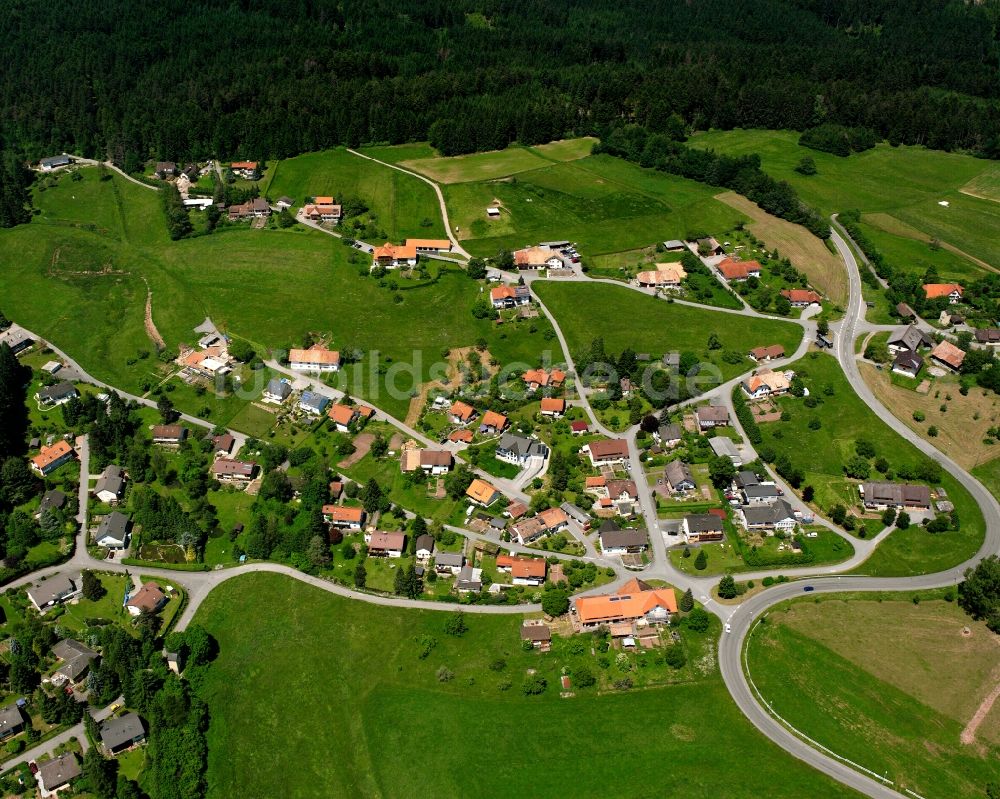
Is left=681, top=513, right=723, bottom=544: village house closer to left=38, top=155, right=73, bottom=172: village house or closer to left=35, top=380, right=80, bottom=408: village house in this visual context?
left=35, top=380, right=80, bottom=408: village house

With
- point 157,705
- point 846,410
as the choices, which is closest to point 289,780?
point 157,705

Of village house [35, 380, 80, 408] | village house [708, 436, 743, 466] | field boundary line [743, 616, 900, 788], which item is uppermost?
village house [708, 436, 743, 466]

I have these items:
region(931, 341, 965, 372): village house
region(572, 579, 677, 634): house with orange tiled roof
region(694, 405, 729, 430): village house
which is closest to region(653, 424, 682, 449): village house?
region(694, 405, 729, 430): village house

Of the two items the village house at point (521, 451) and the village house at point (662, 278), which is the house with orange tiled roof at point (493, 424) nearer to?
the village house at point (521, 451)

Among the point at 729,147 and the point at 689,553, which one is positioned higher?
the point at 729,147

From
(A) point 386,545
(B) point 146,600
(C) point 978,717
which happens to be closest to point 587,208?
(A) point 386,545

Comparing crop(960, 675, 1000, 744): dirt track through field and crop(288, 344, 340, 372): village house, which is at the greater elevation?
crop(960, 675, 1000, 744): dirt track through field

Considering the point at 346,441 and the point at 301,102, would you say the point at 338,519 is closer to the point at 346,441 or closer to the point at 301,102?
the point at 346,441
